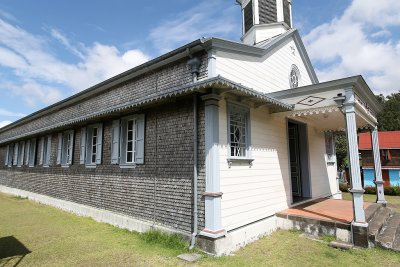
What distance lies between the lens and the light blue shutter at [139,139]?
24.1 feet

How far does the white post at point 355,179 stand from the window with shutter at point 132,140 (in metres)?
5.09

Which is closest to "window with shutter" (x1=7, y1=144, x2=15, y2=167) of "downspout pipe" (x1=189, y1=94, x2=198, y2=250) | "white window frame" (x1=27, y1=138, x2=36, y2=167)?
"white window frame" (x1=27, y1=138, x2=36, y2=167)

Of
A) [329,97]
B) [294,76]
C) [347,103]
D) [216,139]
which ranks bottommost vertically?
[216,139]

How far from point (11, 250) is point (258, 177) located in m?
5.81

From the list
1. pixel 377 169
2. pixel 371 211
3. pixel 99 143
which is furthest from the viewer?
pixel 377 169

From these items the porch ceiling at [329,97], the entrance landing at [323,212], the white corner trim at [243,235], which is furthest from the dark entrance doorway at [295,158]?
the white corner trim at [243,235]

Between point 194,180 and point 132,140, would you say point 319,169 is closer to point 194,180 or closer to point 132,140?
point 194,180

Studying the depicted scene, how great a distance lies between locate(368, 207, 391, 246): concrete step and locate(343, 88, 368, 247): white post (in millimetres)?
128

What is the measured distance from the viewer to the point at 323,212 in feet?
24.6

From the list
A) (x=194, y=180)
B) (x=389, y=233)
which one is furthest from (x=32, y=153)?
(x=389, y=233)

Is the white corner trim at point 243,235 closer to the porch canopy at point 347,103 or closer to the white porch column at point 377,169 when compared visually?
the porch canopy at point 347,103

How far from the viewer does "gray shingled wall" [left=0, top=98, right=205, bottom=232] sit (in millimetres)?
6078

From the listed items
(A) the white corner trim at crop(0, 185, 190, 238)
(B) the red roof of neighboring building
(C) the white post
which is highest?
(B) the red roof of neighboring building

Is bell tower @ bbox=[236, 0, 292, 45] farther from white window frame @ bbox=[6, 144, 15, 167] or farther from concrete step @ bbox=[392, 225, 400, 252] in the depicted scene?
white window frame @ bbox=[6, 144, 15, 167]
